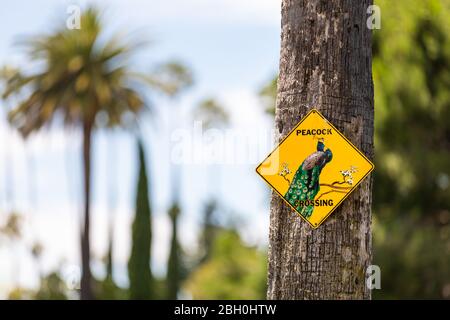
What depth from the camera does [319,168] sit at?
16.0 feet

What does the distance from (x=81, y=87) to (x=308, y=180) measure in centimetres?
3018

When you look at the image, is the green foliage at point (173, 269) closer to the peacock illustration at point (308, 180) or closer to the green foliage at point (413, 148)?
the green foliage at point (413, 148)

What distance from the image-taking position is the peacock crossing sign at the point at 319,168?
16.0 feet

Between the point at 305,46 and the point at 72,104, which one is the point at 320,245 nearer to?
the point at 305,46

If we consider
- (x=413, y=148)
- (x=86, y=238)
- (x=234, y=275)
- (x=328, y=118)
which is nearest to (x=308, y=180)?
(x=328, y=118)

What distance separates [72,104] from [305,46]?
3001cm

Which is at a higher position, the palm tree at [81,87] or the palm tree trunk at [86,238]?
the palm tree at [81,87]

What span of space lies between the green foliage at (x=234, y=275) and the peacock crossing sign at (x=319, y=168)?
18.2 meters

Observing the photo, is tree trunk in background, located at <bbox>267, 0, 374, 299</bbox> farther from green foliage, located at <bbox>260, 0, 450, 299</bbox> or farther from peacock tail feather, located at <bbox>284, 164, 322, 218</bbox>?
green foliage, located at <bbox>260, 0, 450, 299</bbox>

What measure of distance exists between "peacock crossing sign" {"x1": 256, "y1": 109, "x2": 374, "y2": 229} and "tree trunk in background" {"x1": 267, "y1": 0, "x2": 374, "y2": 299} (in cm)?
5

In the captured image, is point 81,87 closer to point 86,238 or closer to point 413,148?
point 86,238

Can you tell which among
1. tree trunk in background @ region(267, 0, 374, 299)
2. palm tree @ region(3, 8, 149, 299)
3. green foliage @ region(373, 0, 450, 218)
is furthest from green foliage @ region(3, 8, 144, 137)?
tree trunk in background @ region(267, 0, 374, 299)

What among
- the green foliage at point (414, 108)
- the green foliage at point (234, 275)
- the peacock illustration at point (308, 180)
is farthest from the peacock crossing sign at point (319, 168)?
the green foliage at point (234, 275)

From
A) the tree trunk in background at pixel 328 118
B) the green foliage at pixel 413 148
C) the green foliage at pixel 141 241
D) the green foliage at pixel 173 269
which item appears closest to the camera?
the tree trunk in background at pixel 328 118
